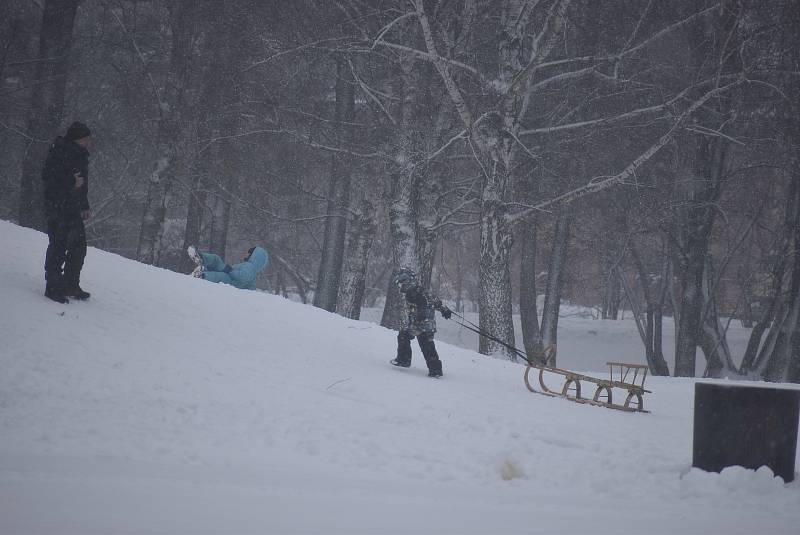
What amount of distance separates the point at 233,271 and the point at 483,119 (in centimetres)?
578

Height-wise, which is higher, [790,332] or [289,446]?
[790,332]

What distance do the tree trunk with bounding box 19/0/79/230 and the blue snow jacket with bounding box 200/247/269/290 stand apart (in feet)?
13.9

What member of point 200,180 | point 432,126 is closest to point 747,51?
point 432,126

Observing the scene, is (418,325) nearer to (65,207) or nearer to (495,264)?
(65,207)

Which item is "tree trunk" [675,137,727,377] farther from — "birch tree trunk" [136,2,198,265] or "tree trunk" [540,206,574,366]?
"birch tree trunk" [136,2,198,265]

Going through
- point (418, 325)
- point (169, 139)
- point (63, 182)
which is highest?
point (169, 139)

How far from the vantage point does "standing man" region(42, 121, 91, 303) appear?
7.44m

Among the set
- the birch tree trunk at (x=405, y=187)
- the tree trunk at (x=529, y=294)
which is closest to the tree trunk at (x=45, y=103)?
the birch tree trunk at (x=405, y=187)

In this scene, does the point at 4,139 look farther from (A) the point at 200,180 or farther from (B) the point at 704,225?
(B) the point at 704,225

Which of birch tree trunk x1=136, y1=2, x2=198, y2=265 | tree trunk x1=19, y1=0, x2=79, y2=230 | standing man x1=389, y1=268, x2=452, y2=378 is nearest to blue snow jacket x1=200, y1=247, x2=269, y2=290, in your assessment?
birch tree trunk x1=136, y1=2, x2=198, y2=265

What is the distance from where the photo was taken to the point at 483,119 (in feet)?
42.8

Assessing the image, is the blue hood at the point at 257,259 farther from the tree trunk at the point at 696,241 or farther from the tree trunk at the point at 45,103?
the tree trunk at the point at 696,241

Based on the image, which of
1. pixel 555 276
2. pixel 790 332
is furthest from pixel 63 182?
pixel 790 332

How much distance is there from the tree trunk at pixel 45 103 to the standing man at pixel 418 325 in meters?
10.2
